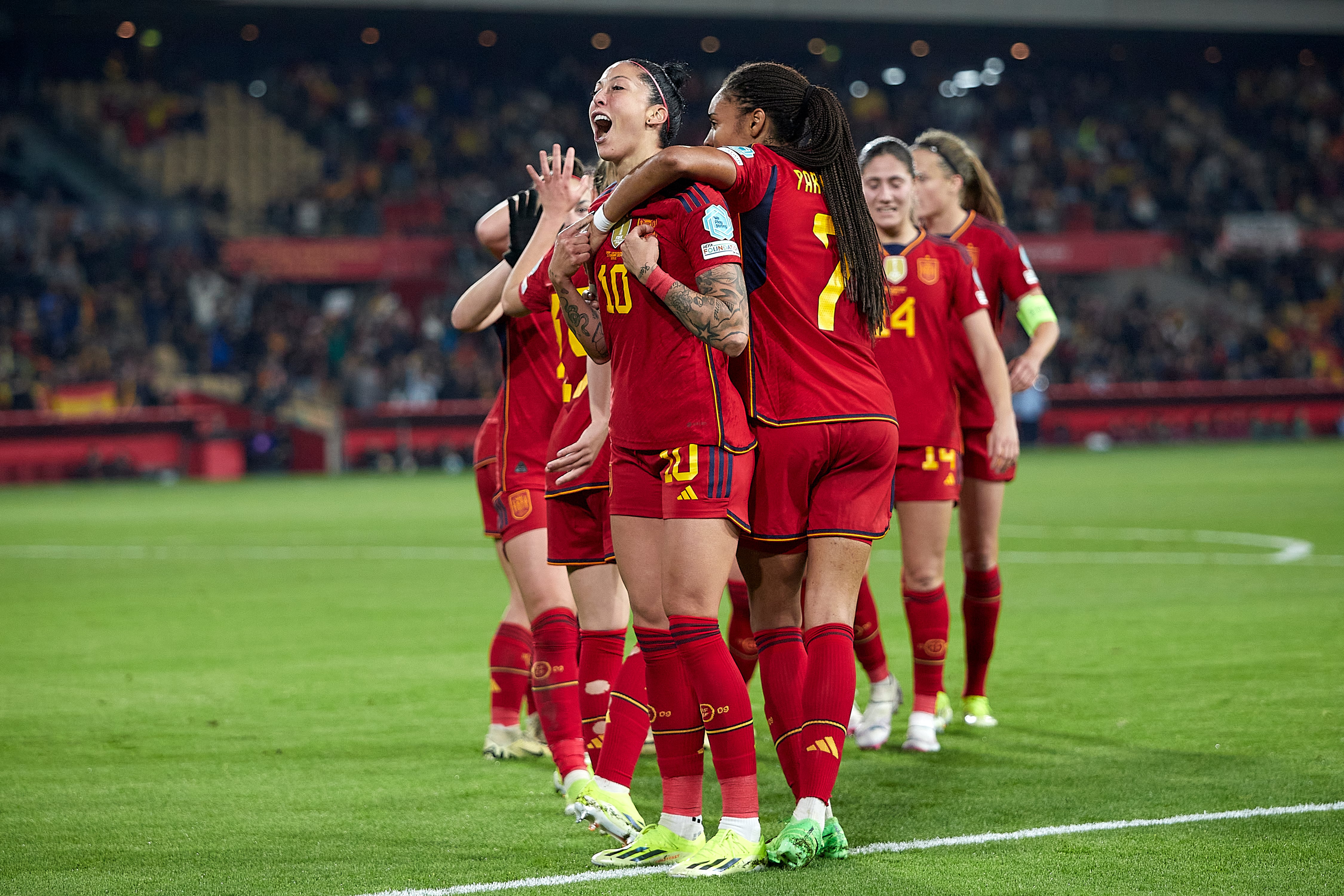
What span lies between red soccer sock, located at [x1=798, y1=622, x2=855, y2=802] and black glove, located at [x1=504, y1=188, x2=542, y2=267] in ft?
5.98

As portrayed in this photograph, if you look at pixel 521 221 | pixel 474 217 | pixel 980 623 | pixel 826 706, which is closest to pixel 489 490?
pixel 521 221

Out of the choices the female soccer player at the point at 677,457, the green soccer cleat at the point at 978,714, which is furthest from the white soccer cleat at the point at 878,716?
the female soccer player at the point at 677,457

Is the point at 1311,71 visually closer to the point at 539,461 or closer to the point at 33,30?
the point at 33,30

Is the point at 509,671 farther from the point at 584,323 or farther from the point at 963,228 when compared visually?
the point at 963,228

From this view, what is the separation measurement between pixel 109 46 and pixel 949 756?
33.7m

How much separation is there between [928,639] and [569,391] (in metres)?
1.90

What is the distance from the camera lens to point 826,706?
13.5 feet

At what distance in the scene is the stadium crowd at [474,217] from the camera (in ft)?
96.9

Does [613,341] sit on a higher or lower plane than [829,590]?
higher

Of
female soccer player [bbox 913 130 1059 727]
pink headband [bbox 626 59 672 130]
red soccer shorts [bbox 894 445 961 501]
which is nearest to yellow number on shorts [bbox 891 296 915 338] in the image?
female soccer player [bbox 913 130 1059 727]

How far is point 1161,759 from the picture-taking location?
5.37 m

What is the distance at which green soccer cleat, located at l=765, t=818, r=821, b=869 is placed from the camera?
13.1 ft

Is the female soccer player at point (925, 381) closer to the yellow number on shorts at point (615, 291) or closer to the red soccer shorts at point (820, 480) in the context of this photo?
the red soccer shorts at point (820, 480)

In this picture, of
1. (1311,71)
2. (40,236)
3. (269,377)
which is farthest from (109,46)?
(1311,71)
